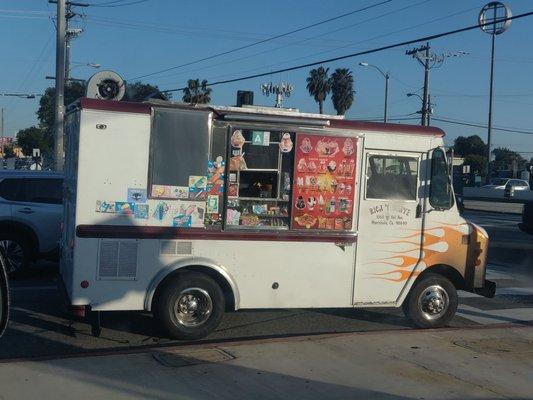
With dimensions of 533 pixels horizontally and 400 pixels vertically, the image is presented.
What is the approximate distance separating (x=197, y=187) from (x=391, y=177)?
8.10ft

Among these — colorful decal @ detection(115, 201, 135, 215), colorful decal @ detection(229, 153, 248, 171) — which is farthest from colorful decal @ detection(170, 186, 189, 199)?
colorful decal @ detection(229, 153, 248, 171)

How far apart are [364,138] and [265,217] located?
5.12ft

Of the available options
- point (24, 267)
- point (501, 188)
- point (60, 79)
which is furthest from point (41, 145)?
point (24, 267)

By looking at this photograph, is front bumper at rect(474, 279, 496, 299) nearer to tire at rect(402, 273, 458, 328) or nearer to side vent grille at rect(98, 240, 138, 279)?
tire at rect(402, 273, 458, 328)

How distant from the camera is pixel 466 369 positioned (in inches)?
262

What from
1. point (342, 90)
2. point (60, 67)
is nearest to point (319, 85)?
point (342, 90)

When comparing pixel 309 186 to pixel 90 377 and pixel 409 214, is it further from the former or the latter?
pixel 90 377

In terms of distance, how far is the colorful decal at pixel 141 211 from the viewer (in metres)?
7.17

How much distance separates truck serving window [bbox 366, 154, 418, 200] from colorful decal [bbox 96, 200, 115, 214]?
3054mm

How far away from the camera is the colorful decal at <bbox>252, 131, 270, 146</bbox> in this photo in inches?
297

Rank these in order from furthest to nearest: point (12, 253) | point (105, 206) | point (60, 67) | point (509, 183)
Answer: point (509, 183)
point (60, 67)
point (12, 253)
point (105, 206)

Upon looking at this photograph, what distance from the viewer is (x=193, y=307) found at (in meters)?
7.50

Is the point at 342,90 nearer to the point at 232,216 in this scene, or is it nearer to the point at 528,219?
the point at 528,219

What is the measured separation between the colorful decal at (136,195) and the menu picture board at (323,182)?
1.75m
